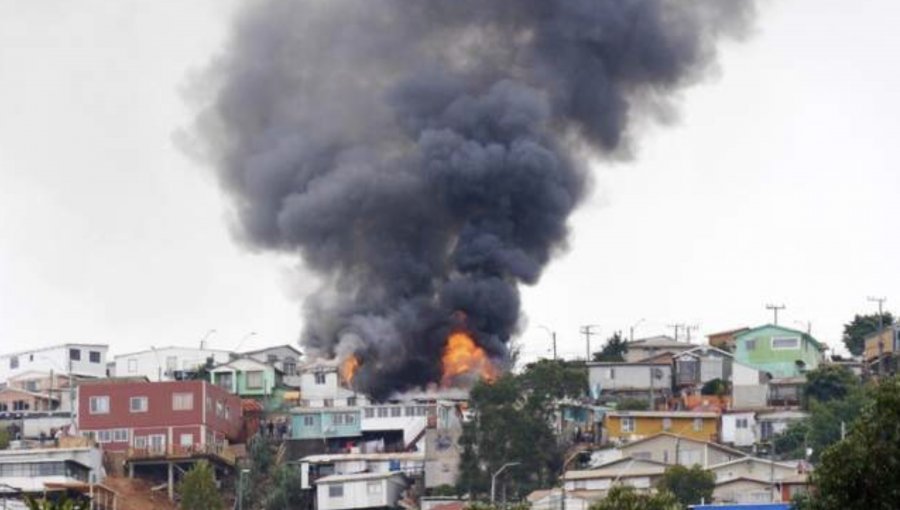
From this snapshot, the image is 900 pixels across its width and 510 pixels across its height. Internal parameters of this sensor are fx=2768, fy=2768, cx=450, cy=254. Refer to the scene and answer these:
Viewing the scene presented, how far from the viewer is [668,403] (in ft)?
414

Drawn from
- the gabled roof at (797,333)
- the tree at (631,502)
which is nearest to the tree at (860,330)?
the gabled roof at (797,333)

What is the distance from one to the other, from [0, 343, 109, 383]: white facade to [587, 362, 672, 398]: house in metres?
27.6

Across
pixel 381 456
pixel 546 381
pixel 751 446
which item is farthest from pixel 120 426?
pixel 751 446

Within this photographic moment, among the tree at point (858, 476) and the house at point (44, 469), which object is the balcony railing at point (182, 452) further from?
the tree at point (858, 476)

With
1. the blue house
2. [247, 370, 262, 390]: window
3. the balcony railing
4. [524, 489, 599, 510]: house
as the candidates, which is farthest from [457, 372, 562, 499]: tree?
[247, 370, 262, 390]: window

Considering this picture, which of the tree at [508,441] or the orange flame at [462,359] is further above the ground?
the orange flame at [462,359]

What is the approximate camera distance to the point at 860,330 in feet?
458

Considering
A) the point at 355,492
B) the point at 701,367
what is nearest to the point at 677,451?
the point at 355,492

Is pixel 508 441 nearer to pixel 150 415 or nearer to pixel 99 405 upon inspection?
pixel 150 415

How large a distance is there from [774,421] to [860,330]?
21.0 m

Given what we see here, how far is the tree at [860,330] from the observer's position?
138 meters

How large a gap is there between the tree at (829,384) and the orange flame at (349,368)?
74.4ft

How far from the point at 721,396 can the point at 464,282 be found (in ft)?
51.8

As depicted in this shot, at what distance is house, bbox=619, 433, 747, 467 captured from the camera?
113062 mm
